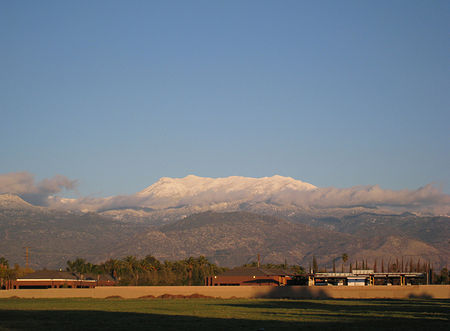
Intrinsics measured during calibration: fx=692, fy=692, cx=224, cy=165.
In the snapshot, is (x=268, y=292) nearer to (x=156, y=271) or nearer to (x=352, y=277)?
(x=352, y=277)

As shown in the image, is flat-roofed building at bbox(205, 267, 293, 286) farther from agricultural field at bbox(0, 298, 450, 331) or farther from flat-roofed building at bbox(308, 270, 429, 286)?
agricultural field at bbox(0, 298, 450, 331)

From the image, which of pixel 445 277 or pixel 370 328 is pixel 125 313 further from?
pixel 445 277

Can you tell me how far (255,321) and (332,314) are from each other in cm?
946

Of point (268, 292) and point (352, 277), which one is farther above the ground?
point (352, 277)

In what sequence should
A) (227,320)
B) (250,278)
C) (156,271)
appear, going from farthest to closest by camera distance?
(156,271)
(250,278)
(227,320)

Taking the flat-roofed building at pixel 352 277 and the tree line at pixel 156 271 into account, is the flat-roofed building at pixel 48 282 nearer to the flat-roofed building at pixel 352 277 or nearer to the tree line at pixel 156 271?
the tree line at pixel 156 271

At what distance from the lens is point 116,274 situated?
17912cm

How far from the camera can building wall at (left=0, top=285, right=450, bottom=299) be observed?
95812 mm

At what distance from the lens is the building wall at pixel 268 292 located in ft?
314

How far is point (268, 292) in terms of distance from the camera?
325 ft

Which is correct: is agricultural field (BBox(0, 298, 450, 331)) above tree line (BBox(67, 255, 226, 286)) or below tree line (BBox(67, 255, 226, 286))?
above

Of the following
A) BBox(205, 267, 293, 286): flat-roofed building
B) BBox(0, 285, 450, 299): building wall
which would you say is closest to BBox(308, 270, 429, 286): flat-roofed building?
BBox(205, 267, 293, 286): flat-roofed building

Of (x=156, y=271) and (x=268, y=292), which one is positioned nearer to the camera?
(x=268, y=292)

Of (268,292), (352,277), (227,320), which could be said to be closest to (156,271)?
(352,277)
